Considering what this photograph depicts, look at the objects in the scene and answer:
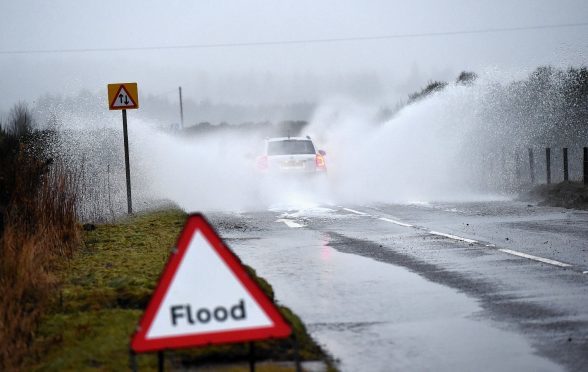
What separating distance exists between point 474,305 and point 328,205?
16.0 meters

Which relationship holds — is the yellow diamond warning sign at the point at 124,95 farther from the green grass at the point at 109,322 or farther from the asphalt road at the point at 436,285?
the green grass at the point at 109,322

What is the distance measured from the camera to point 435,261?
41.1ft

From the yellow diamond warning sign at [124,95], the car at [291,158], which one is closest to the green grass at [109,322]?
the yellow diamond warning sign at [124,95]

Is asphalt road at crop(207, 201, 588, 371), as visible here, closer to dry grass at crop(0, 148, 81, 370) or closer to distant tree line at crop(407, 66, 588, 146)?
dry grass at crop(0, 148, 81, 370)

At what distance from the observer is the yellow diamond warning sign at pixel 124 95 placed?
21.3m

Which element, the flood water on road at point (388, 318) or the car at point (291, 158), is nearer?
the flood water on road at point (388, 318)

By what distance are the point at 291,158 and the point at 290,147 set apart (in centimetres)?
62

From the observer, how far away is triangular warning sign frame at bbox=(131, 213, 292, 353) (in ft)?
17.0

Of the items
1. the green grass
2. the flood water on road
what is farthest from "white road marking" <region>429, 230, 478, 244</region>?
the green grass

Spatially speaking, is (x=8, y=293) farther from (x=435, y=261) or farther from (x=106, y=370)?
(x=435, y=261)

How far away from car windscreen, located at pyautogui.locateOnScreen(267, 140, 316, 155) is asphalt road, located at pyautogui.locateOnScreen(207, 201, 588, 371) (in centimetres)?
879

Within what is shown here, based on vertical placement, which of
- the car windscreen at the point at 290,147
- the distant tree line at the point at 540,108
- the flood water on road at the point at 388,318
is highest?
the distant tree line at the point at 540,108

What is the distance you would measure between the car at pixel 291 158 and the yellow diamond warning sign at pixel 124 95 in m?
7.40

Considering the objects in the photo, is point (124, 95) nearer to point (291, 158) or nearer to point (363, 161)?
point (291, 158)
